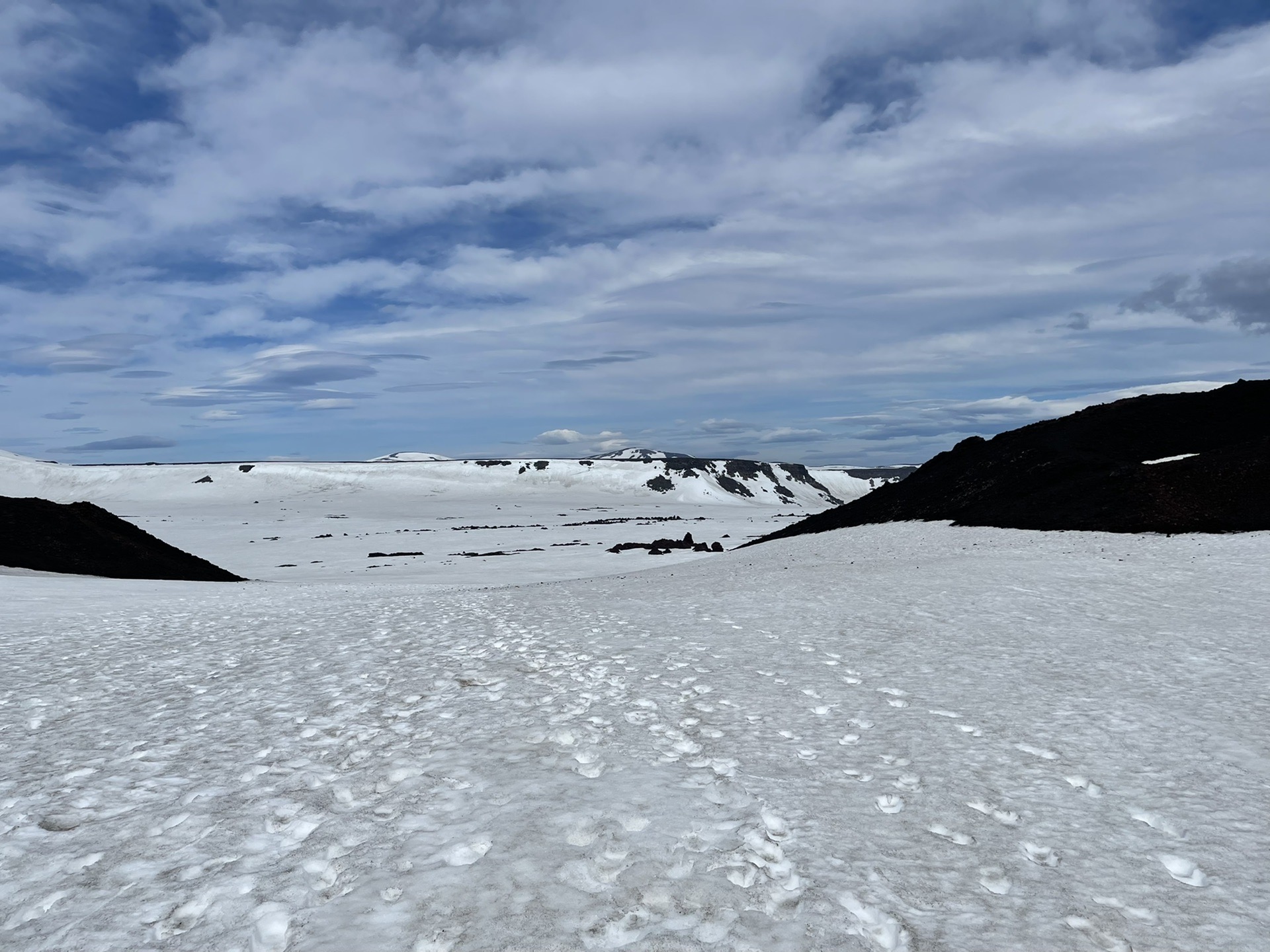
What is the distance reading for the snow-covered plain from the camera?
156 inches

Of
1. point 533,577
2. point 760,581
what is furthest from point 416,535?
point 760,581

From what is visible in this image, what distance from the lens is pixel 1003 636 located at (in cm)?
1133

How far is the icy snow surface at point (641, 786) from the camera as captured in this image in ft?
13.0

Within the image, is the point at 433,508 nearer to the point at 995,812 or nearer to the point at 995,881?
the point at 995,812

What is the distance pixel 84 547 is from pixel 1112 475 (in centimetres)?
3986

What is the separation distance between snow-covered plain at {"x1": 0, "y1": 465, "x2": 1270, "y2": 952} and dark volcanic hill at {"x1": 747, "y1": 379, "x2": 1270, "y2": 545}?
14.5 metres

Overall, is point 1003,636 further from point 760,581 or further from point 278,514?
point 278,514

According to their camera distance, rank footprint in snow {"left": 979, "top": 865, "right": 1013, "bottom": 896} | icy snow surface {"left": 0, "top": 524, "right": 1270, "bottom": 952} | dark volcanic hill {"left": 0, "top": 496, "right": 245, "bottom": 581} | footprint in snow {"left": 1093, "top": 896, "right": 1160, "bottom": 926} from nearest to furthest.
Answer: icy snow surface {"left": 0, "top": 524, "right": 1270, "bottom": 952}
footprint in snow {"left": 1093, "top": 896, "right": 1160, "bottom": 926}
footprint in snow {"left": 979, "top": 865, "right": 1013, "bottom": 896}
dark volcanic hill {"left": 0, "top": 496, "right": 245, "bottom": 581}

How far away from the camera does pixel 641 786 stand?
5.64 m

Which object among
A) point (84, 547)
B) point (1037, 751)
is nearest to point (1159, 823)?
point (1037, 751)

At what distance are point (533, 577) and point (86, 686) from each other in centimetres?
2115

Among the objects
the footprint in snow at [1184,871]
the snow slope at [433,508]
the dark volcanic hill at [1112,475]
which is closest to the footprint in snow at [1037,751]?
the footprint in snow at [1184,871]

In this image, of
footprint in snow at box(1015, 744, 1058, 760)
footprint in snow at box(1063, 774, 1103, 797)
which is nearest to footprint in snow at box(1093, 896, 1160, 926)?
footprint in snow at box(1063, 774, 1103, 797)

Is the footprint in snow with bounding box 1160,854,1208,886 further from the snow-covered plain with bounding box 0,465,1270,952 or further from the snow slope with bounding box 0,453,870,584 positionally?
the snow slope with bounding box 0,453,870,584
